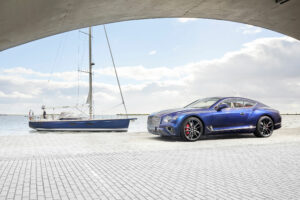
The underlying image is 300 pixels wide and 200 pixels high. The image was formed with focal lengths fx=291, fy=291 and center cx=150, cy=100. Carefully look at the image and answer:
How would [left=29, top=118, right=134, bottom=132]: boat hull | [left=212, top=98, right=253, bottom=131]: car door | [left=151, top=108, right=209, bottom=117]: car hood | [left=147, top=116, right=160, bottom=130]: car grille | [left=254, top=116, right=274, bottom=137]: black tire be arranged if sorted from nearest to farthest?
1. [left=151, top=108, right=209, bottom=117]: car hood
2. [left=212, top=98, right=253, bottom=131]: car door
3. [left=147, top=116, right=160, bottom=130]: car grille
4. [left=254, top=116, right=274, bottom=137]: black tire
5. [left=29, top=118, right=134, bottom=132]: boat hull

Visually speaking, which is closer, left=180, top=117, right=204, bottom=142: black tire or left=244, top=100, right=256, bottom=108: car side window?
left=180, top=117, right=204, bottom=142: black tire

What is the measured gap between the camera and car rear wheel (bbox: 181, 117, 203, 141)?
9749 mm

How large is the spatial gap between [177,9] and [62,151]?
15.7ft

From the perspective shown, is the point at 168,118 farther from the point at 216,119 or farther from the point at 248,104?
the point at 248,104

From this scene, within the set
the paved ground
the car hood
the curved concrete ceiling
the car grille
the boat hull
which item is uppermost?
the curved concrete ceiling

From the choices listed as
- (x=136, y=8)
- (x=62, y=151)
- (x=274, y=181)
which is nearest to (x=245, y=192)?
(x=274, y=181)

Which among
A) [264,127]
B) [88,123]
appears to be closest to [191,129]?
[264,127]

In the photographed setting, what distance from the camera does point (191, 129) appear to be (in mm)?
9883

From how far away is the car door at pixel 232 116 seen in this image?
1014cm

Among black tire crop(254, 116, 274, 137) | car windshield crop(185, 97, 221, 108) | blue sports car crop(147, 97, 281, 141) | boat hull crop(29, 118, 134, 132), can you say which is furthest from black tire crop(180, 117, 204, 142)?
boat hull crop(29, 118, 134, 132)

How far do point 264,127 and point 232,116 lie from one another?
1.53 m

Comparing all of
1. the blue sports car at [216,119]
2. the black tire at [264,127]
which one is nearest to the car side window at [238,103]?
the blue sports car at [216,119]

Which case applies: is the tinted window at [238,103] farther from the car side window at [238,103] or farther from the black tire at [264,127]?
the black tire at [264,127]

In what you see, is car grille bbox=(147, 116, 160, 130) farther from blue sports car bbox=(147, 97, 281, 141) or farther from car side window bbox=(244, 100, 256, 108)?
car side window bbox=(244, 100, 256, 108)
